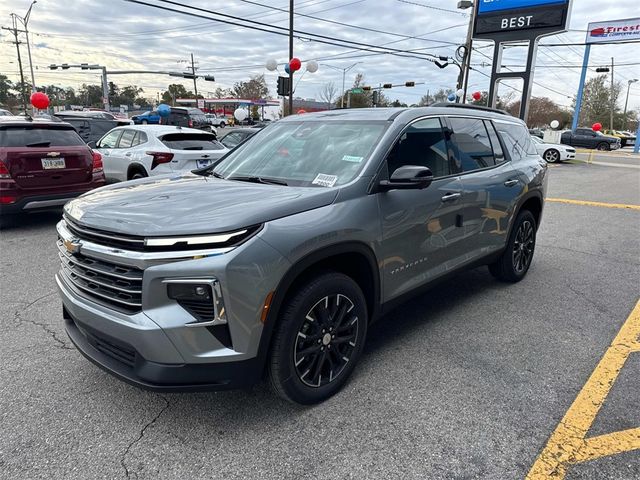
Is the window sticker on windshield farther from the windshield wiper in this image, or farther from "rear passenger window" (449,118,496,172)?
"rear passenger window" (449,118,496,172)

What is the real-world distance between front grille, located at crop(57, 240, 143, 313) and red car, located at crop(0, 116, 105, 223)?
15.5 ft

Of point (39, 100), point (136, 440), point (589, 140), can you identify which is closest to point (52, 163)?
point (136, 440)

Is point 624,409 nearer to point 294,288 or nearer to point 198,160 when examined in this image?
point 294,288

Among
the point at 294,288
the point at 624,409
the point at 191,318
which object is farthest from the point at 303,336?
the point at 624,409

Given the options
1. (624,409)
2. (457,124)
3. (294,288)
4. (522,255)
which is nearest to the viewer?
(294,288)

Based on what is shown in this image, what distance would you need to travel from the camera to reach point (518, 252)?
493 cm

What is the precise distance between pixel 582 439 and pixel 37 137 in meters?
7.59

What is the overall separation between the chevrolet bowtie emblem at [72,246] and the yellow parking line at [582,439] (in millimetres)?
2631

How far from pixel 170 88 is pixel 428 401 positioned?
110755 mm

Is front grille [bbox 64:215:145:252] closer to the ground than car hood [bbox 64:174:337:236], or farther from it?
closer to the ground

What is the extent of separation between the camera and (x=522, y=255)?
501 cm

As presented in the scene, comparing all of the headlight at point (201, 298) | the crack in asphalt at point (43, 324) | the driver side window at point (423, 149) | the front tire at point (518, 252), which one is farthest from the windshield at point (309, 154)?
the front tire at point (518, 252)

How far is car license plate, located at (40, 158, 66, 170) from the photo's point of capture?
6.67 metres

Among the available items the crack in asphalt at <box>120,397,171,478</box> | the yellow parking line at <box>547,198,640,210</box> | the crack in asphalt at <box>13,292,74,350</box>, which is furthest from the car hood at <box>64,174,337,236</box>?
the yellow parking line at <box>547,198,640,210</box>
